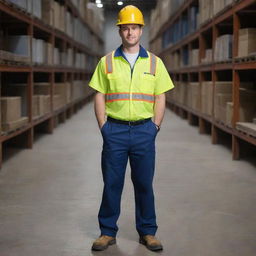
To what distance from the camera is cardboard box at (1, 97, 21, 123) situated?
20.9 ft

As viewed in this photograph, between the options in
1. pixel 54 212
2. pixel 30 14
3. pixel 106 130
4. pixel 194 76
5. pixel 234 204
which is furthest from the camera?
pixel 194 76

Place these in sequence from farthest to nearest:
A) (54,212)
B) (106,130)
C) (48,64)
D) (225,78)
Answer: (225,78)
(48,64)
(54,212)
(106,130)

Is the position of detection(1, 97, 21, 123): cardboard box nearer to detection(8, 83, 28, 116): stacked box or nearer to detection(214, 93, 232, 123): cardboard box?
detection(8, 83, 28, 116): stacked box

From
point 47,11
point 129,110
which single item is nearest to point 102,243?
point 129,110

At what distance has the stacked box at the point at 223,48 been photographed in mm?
7609

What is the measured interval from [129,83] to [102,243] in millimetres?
1108

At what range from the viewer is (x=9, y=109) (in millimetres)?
6516

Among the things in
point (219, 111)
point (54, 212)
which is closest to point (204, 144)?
point (219, 111)

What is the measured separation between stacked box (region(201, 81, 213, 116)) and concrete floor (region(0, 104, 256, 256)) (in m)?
1.48

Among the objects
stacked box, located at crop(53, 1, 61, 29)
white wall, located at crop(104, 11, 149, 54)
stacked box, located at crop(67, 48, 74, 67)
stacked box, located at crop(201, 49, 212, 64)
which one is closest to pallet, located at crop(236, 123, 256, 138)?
stacked box, located at crop(201, 49, 212, 64)

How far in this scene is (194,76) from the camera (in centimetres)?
1342

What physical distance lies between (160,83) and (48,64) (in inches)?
257

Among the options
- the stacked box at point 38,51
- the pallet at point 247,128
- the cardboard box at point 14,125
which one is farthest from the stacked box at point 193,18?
the cardboard box at point 14,125

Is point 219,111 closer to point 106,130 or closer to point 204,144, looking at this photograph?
point 204,144
